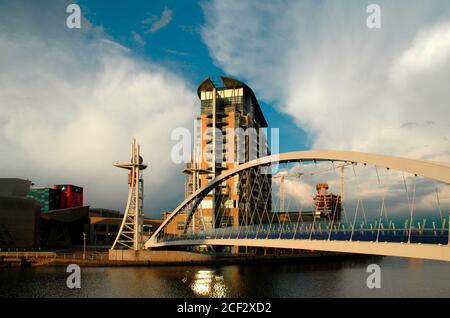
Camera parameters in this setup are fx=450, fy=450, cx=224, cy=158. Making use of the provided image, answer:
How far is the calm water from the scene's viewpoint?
132 feet

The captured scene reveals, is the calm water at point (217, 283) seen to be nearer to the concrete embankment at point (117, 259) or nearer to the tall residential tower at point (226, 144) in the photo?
the concrete embankment at point (117, 259)

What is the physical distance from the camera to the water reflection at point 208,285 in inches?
1583

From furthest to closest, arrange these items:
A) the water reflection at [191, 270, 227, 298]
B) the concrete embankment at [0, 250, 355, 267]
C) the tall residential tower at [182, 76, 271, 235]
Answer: the tall residential tower at [182, 76, 271, 235] < the concrete embankment at [0, 250, 355, 267] < the water reflection at [191, 270, 227, 298]

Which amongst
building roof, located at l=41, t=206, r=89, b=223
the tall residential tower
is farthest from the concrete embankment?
building roof, located at l=41, t=206, r=89, b=223

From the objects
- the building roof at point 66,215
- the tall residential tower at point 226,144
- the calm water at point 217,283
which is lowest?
the calm water at point 217,283

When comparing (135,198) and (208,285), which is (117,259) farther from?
(208,285)

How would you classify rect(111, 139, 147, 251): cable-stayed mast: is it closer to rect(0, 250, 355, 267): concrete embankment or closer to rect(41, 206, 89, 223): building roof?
rect(0, 250, 355, 267): concrete embankment

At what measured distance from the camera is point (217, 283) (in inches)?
1827

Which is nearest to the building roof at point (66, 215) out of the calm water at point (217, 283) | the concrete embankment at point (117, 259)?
the concrete embankment at point (117, 259)

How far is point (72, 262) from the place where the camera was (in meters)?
60.9

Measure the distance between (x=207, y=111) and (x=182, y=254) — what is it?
132 feet

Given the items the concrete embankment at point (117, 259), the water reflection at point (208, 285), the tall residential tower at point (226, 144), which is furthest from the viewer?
the tall residential tower at point (226, 144)

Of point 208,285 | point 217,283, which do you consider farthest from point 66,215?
point 208,285
